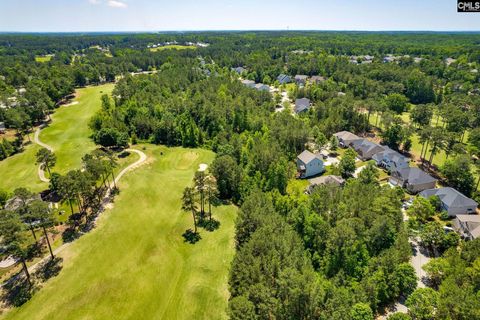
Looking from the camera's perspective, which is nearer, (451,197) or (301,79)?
(451,197)

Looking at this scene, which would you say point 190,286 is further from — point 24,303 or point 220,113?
point 220,113

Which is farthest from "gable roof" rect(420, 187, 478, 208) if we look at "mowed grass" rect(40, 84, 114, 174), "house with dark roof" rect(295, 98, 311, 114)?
"mowed grass" rect(40, 84, 114, 174)

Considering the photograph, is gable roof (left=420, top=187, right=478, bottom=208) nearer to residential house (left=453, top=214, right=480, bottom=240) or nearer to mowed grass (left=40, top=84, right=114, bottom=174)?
residential house (left=453, top=214, right=480, bottom=240)

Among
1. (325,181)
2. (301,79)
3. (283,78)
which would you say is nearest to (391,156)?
(325,181)

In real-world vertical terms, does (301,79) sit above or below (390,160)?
above

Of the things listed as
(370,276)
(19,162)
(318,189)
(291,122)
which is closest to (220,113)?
(291,122)

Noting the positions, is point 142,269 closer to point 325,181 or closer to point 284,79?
point 325,181

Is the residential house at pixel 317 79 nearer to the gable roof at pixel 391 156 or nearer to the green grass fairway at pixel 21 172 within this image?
the gable roof at pixel 391 156
